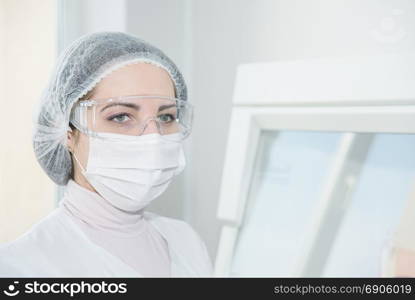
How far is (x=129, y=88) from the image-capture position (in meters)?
0.94

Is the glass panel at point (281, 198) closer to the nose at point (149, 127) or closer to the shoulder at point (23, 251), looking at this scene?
the nose at point (149, 127)

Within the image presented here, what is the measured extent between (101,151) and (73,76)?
17 centimetres

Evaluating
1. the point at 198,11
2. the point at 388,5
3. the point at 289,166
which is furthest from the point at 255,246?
the point at 198,11

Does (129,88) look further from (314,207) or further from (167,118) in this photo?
(314,207)

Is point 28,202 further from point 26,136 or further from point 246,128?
point 246,128

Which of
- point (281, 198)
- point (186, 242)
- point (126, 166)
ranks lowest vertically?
point (186, 242)

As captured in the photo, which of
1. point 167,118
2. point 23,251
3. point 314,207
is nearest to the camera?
point 23,251

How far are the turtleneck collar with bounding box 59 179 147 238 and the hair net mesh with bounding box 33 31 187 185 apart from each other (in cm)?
8

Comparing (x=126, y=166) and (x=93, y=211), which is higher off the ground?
(x=126, y=166)

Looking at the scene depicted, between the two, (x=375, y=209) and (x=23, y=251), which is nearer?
(x=23, y=251)

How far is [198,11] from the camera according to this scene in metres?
1.65

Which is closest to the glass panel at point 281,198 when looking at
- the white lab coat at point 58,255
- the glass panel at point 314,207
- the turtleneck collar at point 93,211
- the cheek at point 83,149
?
the glass panel at point 314,207

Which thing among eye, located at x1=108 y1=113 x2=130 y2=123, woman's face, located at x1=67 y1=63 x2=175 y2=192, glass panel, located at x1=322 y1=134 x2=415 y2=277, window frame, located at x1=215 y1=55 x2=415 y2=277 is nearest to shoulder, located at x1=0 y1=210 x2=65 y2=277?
woman's face, located at x1=67 y1=63 x2=175 y2=192

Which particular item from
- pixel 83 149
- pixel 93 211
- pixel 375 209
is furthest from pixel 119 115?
pixel 375 209
